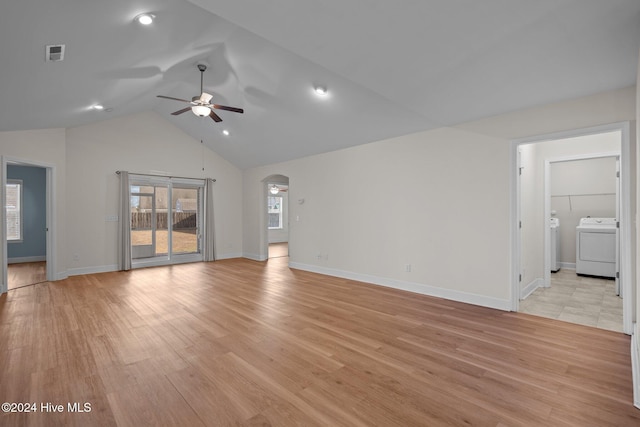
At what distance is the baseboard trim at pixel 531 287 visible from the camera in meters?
4.38

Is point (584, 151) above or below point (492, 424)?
above

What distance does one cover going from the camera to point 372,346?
2811 mm

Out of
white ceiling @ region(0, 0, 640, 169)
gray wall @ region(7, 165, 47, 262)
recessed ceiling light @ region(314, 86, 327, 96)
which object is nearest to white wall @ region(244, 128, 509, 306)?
white ceiling @ region(0, 0, 640, 169)

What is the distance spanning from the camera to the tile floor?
3.49m

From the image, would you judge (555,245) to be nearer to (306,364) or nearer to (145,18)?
(306,364)

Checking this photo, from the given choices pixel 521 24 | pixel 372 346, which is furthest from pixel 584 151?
pixel 372 346

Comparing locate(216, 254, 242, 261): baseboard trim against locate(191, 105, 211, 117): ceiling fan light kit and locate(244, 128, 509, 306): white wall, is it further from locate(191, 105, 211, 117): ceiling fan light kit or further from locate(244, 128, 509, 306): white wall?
locate(191, 105, 211, 117): ceiling fan light kit

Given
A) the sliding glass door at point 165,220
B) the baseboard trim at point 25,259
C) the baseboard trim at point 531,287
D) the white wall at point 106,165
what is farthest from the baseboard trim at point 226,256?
the baseboard trim at point 531,287

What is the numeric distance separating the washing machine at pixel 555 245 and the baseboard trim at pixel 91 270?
30.9 ft

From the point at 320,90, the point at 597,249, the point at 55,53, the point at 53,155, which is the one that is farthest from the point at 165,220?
the point at 597,249

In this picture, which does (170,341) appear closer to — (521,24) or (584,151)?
(521,24)

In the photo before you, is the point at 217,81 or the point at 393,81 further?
the point at 217,81

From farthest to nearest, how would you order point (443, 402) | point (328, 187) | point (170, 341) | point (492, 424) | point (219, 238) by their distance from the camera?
point (219, 238) < point (328, 187) < point (170, 341) < point (443, 402) < point (492, 424)

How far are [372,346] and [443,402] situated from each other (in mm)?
900
